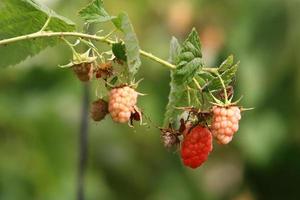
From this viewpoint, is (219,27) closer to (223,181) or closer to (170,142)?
(223,181)

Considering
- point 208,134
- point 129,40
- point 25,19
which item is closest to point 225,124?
point 208,134

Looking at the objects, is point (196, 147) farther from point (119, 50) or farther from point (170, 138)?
point (119, 50)

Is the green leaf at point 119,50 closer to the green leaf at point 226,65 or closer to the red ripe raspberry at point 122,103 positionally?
the red ripe raspberry at point 122,103

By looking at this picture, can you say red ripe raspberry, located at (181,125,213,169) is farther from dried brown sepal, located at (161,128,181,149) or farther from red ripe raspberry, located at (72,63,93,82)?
red ripe raspberry, located at (72,63,93,82)

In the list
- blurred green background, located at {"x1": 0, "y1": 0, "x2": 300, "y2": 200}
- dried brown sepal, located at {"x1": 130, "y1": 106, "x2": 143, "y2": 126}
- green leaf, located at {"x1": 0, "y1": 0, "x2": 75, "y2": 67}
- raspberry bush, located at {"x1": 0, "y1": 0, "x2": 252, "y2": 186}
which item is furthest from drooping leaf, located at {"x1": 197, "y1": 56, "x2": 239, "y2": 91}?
blurred green background, located at {"x1": 0, "y1": 0, "x2": 300, "y2": 200}

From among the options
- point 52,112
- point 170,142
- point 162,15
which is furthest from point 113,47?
point 162,15

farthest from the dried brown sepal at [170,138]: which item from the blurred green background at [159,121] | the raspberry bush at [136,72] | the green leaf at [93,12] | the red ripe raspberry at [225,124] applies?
the blurred green background at [159,121]
